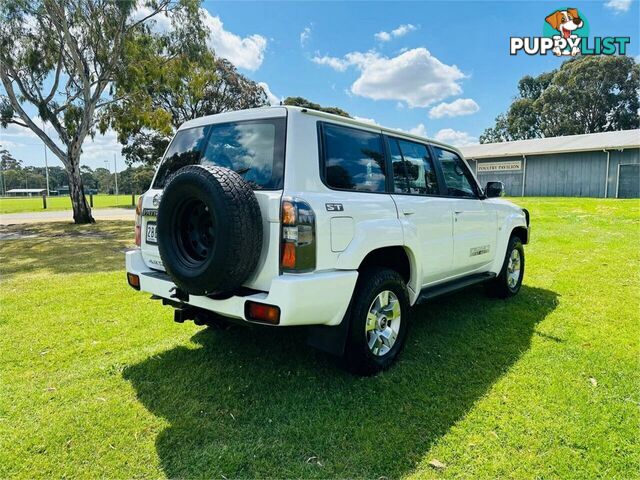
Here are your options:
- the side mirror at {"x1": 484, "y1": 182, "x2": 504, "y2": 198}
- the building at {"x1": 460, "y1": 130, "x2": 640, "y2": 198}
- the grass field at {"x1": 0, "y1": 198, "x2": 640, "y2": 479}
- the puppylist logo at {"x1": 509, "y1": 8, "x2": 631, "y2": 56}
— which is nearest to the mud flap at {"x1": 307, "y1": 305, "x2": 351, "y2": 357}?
the grass field at {"x1": 0, "y1": 198, "x2": 640, "y2": 479}

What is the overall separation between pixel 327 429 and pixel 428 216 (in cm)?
204

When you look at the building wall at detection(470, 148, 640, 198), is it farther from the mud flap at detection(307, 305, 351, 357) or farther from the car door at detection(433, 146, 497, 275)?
the mud flap at detection(307, 305, 351, 357)

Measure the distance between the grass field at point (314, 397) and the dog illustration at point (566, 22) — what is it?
15.4 m

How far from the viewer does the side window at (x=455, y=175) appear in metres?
4.39

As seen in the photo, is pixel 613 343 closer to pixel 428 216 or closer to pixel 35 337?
pixel 428 216

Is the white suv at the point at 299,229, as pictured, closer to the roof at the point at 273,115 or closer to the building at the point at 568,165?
the roof at the point at 273,115

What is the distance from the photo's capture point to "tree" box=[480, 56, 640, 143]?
4003 centimetres

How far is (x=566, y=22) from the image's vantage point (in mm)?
16469

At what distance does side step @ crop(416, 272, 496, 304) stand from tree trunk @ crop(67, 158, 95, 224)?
51.0ft

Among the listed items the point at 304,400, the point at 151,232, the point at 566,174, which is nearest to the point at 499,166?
the point at 566,174

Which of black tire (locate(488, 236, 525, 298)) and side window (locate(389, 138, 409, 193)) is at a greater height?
side window (locate(389, 138, 409, 193))

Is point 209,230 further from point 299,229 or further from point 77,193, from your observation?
point 77,193

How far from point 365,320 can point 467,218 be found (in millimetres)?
2021

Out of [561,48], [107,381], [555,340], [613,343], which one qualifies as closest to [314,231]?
[107,381]
